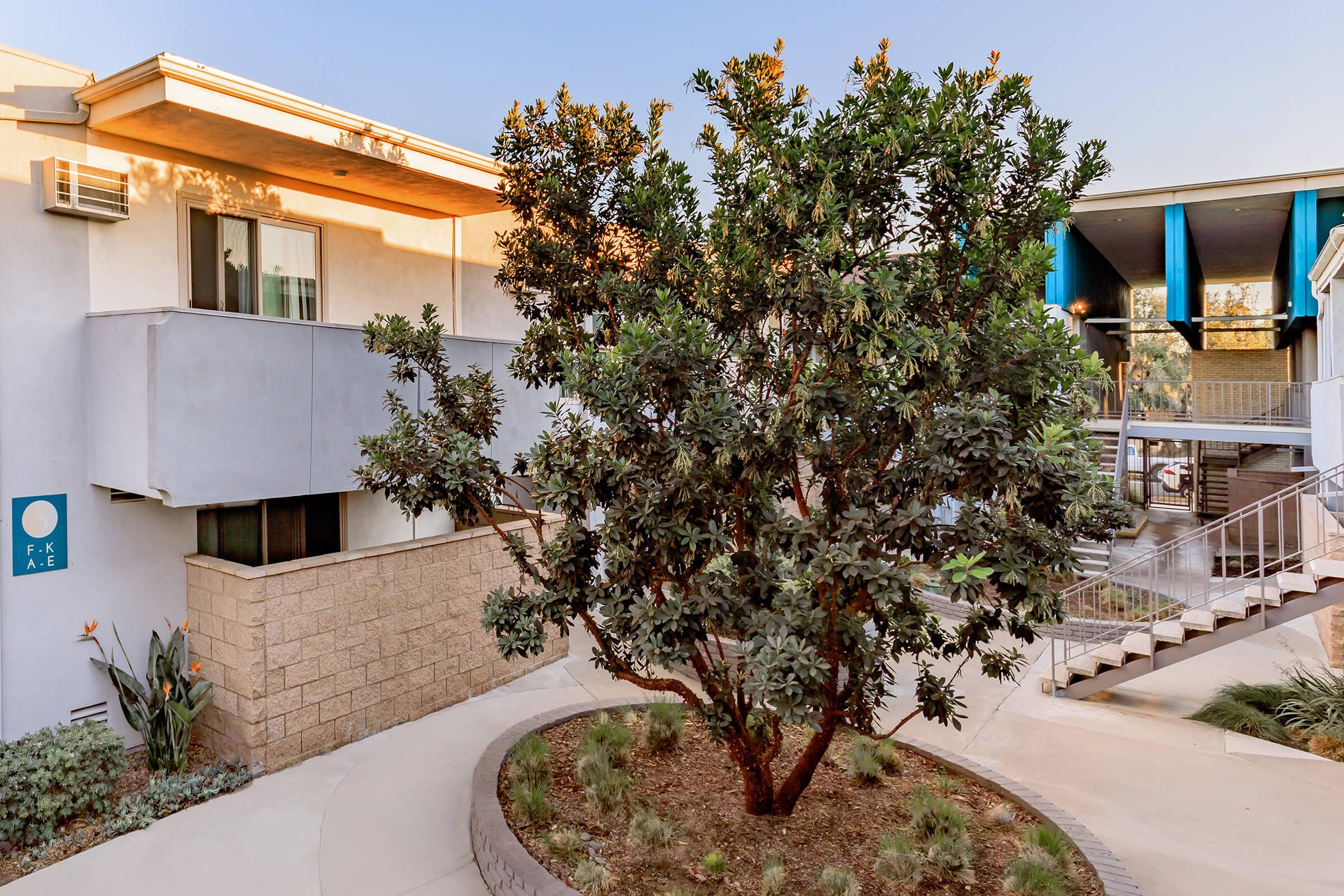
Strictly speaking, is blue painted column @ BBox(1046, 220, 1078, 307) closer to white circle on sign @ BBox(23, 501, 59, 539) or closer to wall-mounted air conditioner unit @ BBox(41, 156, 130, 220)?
wall-mounted air conditioner unit @ BBox(41, 156, 130, 220)

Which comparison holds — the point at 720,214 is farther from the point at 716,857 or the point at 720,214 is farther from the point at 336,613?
the point at 336,613

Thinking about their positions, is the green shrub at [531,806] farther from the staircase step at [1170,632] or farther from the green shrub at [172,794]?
the staircase step at [1170,632]

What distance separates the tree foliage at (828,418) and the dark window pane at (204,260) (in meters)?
3.28

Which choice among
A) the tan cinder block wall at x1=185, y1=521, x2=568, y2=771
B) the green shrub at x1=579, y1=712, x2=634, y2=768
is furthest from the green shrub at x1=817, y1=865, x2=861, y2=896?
the tan cinder block wall at x1=185, y1=521, x2=568, y2=771

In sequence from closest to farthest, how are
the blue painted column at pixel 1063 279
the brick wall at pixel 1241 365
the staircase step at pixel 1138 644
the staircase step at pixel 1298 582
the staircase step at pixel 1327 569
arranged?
the staircase step at pixel 1327 569 < the staircase step at pixel 1298 582 < the staircase step at pixel 1138 644 < the blue painted column at pixel 1063 279 < the brick wall at pixel 1241 365

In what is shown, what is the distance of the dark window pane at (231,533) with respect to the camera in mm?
7449

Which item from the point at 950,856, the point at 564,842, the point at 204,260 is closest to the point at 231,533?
the point at 204,260

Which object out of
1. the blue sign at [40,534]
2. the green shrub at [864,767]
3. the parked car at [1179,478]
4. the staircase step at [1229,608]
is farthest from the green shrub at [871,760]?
the parked car at [1179,478]

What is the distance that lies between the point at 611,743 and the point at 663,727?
0.51m

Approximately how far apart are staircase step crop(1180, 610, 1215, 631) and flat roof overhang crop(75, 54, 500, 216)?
939 cm

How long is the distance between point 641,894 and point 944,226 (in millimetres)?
4642

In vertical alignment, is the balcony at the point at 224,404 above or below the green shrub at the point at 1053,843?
above

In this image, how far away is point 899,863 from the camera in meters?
4.88

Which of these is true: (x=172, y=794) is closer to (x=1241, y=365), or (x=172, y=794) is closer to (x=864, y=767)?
(x=864, y=767)
